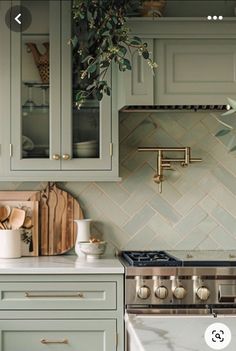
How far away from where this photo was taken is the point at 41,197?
416cm

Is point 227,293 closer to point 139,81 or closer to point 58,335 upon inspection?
point 58,335

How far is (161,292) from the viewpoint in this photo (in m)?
→ 3.53

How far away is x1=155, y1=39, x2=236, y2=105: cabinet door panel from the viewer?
3811 millimetres

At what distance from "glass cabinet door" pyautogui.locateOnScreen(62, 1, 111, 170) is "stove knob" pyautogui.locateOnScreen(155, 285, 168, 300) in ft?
2.56

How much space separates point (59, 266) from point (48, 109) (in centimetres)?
91

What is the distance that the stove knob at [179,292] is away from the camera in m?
3.54

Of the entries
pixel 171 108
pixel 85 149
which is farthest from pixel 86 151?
pixel 171 108

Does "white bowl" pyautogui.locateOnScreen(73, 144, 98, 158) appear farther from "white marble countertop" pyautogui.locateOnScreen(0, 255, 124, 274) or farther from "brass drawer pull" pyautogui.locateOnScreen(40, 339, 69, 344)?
"brass drawer pull" pyautogui.locateOnScreen(40, 339, 69, 344)

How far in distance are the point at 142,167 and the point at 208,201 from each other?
0.46 m

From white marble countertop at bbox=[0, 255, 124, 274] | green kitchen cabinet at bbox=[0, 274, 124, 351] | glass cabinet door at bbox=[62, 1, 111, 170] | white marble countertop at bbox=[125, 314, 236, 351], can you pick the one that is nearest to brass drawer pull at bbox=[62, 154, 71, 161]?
glass cabinet door at bbox=[62, 1, 111, 170]

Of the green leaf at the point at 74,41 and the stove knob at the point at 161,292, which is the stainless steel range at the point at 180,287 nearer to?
the stove knob at the point at 161,292

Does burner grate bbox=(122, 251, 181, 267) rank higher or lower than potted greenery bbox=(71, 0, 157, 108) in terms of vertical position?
lower

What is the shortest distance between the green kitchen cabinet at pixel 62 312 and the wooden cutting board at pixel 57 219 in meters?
0.54

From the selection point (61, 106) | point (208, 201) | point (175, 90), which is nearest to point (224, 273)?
point (208, 201)
